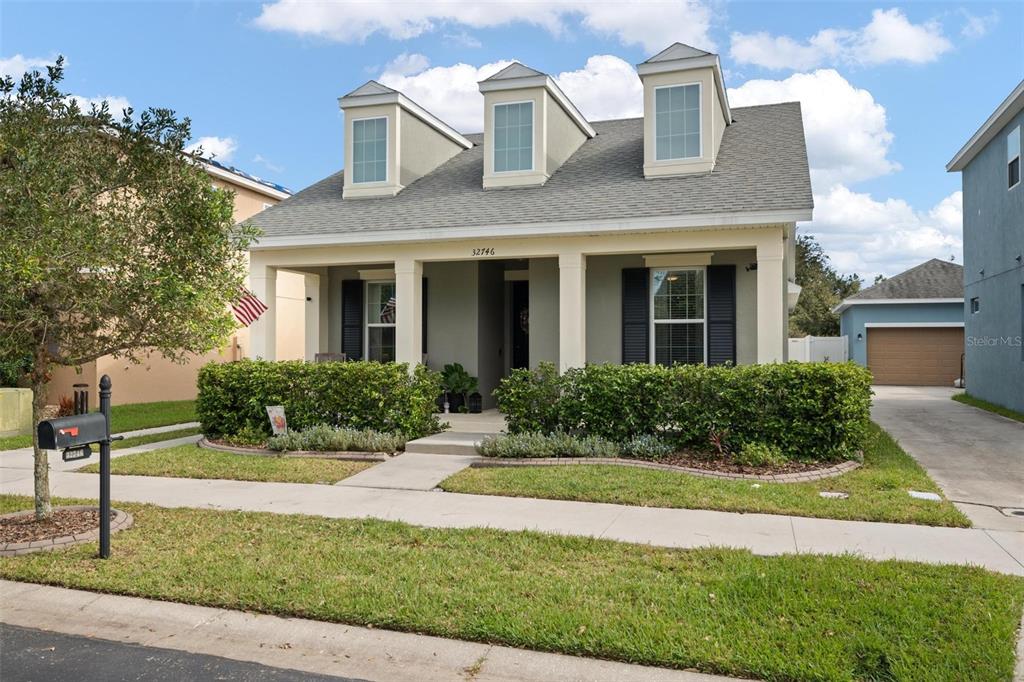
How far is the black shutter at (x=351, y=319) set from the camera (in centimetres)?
1506

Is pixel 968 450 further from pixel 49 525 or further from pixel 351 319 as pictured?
pixel 49 525

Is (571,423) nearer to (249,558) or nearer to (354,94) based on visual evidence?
(249,558)

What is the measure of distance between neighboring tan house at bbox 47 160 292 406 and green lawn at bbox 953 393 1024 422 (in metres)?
16.9

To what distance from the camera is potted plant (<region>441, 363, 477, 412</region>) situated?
46.5 feet

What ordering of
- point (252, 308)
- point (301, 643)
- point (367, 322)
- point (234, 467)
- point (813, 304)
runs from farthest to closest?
point (813, 304)
point (367, 322)
point (252, 308)
point (234, 467)
point (301, 643)

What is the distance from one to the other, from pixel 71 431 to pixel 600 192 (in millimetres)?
9164

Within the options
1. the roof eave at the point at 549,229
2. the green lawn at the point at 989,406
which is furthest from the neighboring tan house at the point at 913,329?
the roof eave at the point at 549,229

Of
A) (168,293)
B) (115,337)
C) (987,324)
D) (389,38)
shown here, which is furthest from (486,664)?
(987,324)

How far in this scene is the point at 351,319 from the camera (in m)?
15.1

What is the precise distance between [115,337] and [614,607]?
4.96m

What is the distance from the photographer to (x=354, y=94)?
14758 millimetres

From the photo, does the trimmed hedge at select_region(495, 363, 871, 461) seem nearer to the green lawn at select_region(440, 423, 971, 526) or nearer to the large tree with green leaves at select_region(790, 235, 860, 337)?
the green lawn at select_region(440, 423, 971, 526)

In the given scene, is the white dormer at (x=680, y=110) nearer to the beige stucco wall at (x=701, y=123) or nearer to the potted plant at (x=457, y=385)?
the beige stucco wall at (x=701, y=123)

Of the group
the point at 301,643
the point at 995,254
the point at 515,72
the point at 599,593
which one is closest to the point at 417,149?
the point at 515,72
